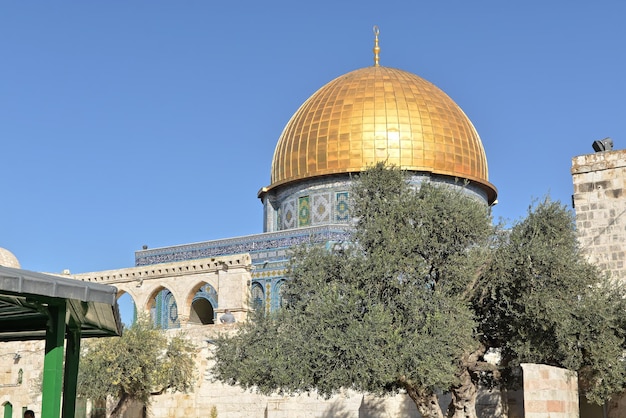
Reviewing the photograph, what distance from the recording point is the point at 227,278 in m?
24.0

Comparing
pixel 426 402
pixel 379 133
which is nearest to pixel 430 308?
pixel 426 402

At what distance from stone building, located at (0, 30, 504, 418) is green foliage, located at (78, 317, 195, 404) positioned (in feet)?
19.2

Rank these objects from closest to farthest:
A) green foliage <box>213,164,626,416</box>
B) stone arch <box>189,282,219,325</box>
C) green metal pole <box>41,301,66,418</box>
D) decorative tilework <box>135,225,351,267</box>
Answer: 1. green metal pole <box>41,301,66,418</box>
2. green foliage <box>213,164,626,416</box>
3. decorative tilework <box>135,225,351,267</box>
4. stone arch <box>189,282,219,325</box>

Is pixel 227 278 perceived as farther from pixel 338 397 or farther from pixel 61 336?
pixel 61 336

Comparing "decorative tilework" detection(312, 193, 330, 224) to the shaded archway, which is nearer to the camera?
"decorative tilework" detection(312, 193, 330, 224)

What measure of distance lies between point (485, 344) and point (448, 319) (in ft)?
5.50

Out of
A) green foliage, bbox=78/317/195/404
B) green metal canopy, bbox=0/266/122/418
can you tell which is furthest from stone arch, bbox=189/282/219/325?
green metal canopy, bbox=0/266/122/418

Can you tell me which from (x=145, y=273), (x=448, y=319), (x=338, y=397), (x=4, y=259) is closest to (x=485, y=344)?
(x=448, y=319)

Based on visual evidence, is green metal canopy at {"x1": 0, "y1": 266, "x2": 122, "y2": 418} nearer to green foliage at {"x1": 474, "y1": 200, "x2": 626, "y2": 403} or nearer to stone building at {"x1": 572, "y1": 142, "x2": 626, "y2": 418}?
green foliage at {"x1": 474, "y1": 200, "x2": 626, "y2": 403}

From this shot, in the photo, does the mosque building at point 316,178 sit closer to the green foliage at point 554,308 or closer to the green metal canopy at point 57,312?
the green foliage at point 554,308

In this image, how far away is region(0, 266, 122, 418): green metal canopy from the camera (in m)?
5.25

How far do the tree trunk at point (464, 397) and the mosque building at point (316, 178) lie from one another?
11.4 meters

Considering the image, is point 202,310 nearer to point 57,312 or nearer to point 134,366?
point 134,366

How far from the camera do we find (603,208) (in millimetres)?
14594
